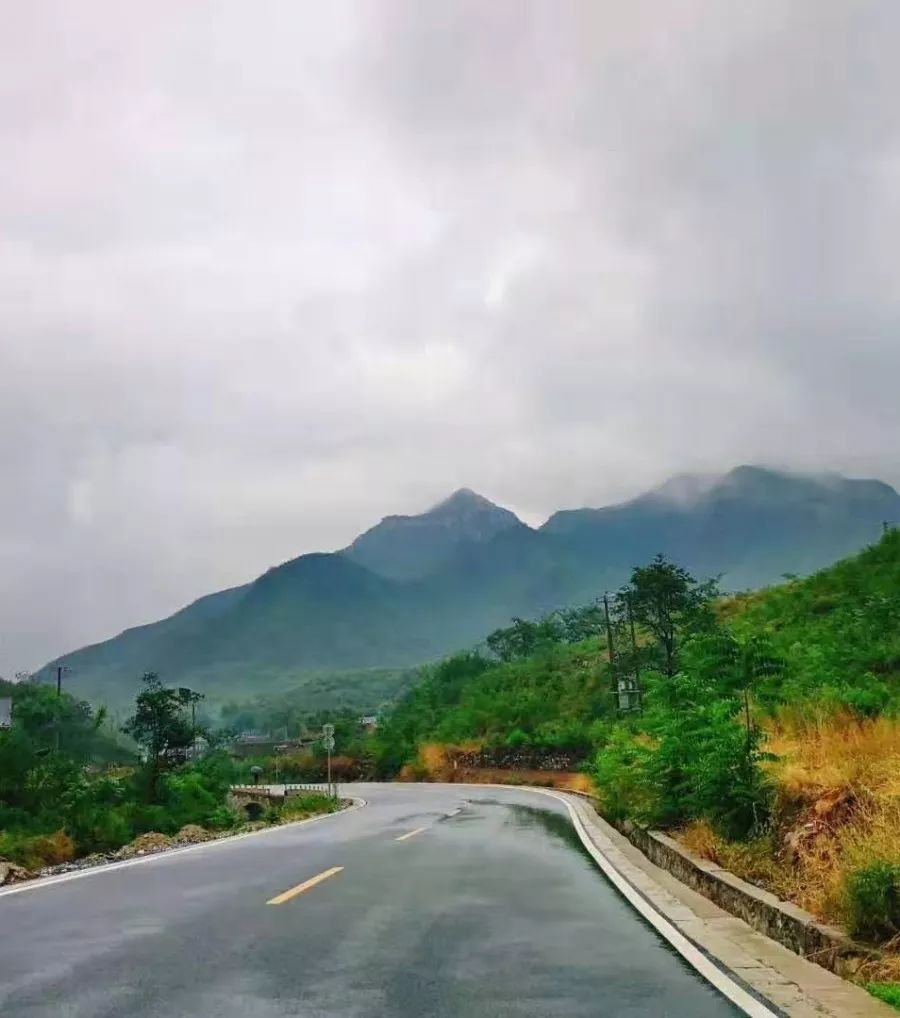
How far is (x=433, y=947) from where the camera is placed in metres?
7.82

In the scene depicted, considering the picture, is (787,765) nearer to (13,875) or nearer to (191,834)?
(13,875)

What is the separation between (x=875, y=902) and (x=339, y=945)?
393 cm

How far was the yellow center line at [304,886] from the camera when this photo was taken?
34.1 feet

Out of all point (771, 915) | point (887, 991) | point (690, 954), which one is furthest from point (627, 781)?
point (887, 991)

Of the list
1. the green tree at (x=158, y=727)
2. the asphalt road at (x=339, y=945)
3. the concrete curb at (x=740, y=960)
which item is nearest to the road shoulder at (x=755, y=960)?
the concrete curb at (x=740, y=960)

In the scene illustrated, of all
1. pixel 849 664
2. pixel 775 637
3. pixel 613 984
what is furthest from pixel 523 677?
pixel 613 984

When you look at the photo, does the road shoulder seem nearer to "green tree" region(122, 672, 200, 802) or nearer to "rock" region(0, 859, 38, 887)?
"rock" region(0, 859, 38, 887)

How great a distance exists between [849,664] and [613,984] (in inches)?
934

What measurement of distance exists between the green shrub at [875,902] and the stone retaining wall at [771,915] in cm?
16

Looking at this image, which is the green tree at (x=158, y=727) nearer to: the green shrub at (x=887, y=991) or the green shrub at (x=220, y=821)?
the green shrub at (x=220, y=821)

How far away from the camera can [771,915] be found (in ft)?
26.7

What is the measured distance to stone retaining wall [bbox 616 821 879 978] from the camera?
6798mm

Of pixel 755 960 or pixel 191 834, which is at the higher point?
pixel 755 960

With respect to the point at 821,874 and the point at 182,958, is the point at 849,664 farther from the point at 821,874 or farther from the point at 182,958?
the point at 182,958
